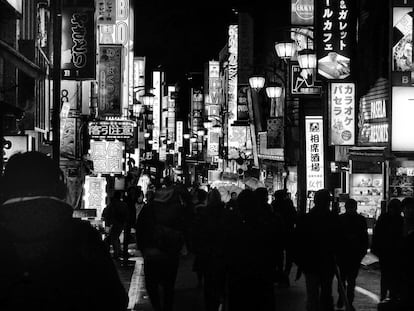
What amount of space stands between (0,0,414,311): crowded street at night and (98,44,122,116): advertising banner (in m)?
0.07

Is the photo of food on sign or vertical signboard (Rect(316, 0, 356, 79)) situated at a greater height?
vertical signboard (Rect(316, 0, 356, 79))

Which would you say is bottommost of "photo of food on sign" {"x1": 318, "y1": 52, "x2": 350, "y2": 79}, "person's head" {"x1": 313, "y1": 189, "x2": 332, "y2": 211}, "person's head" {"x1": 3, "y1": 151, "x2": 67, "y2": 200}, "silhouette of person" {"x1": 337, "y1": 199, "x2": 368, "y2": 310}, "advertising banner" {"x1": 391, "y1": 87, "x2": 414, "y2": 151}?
"silhouette of person" {"x1": 337, "y1": 199, "x2": 368, "y2": 310}

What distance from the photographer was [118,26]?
4150 centimetres

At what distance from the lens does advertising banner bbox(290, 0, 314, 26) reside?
3294 centimetres

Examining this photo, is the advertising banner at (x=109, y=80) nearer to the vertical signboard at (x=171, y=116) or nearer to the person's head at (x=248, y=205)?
the person's head at (x=248, y=205)

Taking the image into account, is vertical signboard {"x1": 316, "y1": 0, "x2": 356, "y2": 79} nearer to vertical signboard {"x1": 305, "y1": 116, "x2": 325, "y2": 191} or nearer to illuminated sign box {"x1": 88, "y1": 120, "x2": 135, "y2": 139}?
vertical signboard {"x1": 305, "y1": 116, "x2": 325, "y2": 191}

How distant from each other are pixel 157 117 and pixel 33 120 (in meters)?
92.2

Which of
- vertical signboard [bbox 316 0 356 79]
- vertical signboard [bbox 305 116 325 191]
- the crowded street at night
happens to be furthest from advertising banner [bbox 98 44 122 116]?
vertical signboard [bbox 316 0 356 79]

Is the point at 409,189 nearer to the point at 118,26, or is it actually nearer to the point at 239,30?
the point at 118,26

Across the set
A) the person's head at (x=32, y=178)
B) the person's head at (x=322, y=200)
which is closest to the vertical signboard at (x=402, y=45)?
the person's head at (x=322, y=200)

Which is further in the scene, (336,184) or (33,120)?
(336,184)

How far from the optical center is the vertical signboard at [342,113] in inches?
1092

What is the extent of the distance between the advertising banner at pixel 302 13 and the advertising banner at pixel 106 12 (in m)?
10.1

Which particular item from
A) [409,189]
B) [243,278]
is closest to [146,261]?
[243,278]
